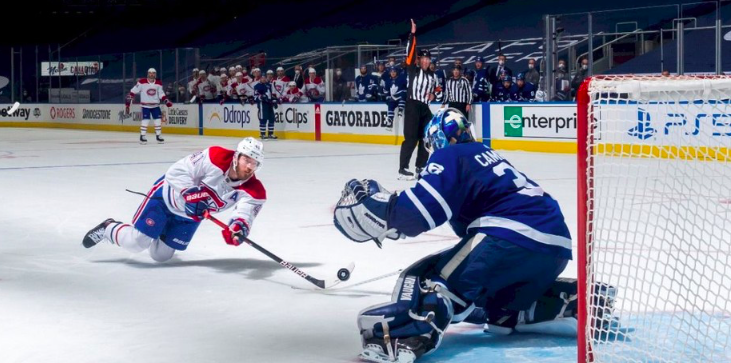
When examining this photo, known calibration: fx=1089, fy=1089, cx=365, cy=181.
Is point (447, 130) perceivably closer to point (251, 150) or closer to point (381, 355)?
point (381, 355)

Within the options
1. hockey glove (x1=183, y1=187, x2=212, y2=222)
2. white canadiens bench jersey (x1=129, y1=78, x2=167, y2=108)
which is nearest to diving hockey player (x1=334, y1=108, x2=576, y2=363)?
hockey glove (x1=183, y1=187, x2=212, y2=222)

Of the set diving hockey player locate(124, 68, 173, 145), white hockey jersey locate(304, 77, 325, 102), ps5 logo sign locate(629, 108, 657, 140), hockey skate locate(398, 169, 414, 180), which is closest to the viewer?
ps5 logo sign locate(629, 108, 657, 140)

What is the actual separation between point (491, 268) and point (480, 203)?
0.78 feet

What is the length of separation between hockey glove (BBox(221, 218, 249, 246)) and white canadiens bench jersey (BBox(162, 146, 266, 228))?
7.3 inches

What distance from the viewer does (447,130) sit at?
4129 mm

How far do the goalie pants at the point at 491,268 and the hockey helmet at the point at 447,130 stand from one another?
40 centimetres

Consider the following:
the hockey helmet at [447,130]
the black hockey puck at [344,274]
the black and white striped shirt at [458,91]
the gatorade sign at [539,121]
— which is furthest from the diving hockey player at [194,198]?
the gatorade sign at [539,121]

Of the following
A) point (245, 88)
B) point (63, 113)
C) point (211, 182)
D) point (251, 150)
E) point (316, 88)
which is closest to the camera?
point (251, 150)

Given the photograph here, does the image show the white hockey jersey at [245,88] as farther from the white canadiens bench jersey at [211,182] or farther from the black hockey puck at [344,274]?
the black hockey puck at [344,274]

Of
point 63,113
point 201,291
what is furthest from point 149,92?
point 201,291

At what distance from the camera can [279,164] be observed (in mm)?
14297

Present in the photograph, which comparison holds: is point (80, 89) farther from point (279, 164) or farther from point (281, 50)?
point (279, 164)

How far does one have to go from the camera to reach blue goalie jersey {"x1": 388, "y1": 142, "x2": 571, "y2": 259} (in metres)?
3.76

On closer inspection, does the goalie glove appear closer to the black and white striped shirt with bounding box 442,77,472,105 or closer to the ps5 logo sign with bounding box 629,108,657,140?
the ps5 logo sign with bounding box 629,108,657,140
